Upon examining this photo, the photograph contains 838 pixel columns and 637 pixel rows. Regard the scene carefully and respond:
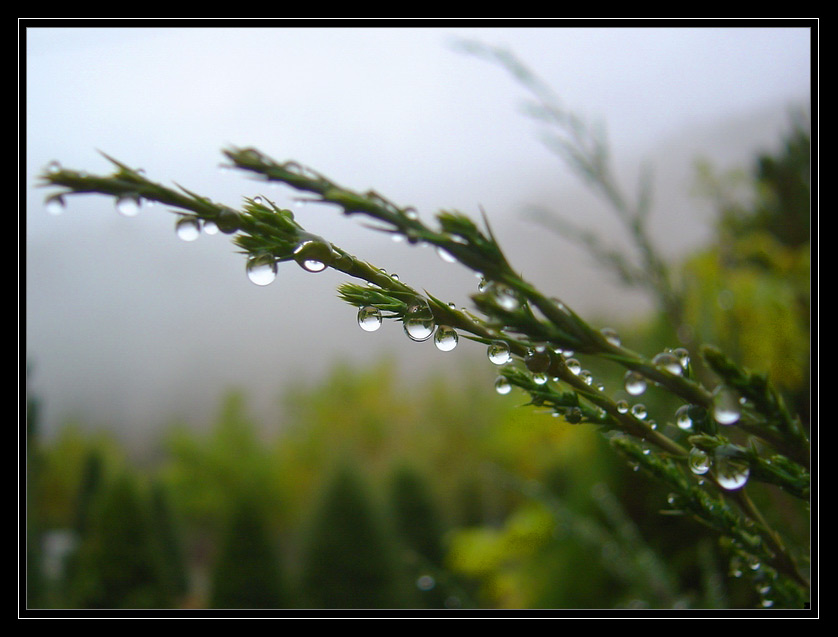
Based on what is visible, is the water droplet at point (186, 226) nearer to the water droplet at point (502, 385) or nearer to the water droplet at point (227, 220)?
the water droplet at point (227, 220)

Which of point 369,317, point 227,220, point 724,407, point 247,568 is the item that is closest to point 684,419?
point 724,407

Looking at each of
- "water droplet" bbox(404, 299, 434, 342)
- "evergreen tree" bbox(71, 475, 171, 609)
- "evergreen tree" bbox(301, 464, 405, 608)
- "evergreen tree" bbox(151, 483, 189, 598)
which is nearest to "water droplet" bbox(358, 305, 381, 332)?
"water droplet" bbox(404, 299, 434, 342)

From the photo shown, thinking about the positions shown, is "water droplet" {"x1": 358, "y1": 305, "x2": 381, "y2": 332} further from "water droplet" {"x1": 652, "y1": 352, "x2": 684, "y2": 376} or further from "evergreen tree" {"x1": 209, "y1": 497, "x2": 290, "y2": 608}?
"evergreen tree" {"x1": 209, "y1": 497, "x2": 290, "y2": 608}

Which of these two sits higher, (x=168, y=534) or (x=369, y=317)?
(x=369, y=317)

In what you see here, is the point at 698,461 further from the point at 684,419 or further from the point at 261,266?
the point at 261,266

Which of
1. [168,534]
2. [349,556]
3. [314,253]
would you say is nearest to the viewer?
[314,253]
